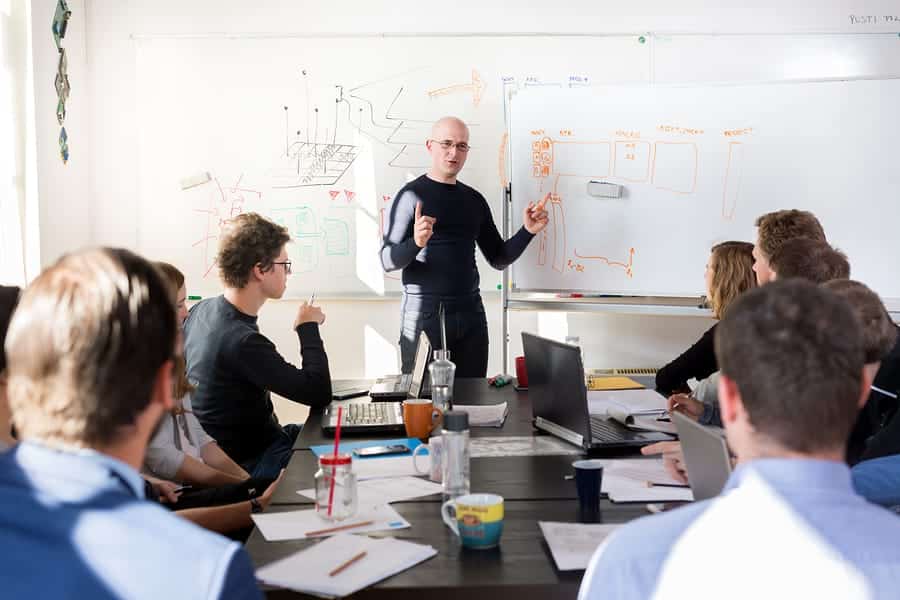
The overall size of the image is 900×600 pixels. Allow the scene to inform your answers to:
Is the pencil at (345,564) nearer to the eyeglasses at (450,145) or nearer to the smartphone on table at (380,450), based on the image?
the smartphone on table at (380,450)

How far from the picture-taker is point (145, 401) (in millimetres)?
945

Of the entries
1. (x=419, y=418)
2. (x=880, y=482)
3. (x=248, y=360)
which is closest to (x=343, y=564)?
(x=419, y=418)

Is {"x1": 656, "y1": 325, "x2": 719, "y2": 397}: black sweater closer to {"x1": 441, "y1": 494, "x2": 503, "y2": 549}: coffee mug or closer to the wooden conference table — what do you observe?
the wooden conference table

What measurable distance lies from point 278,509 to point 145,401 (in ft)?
2.69

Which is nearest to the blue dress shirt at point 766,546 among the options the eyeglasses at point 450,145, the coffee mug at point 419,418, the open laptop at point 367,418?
the coffee mug at point 419,418

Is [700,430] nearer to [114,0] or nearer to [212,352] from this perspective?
[212,352]

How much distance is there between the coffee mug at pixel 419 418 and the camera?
2.28 m

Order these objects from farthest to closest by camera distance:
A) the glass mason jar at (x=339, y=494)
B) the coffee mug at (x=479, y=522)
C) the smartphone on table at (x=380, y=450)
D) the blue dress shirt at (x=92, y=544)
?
the smartphone on table at (x=380, y=450)
the glass mason jar at (x=339, y=494)
the coffee mug at (x=479, y=522)
the blue dress shirt at (x=92, y=544)

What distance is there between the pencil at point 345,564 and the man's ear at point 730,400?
639mm

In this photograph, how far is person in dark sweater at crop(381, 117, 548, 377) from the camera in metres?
3.81

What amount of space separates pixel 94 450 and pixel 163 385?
3.7 inches

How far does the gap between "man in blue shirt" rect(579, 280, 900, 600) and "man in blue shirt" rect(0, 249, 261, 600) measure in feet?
1.42

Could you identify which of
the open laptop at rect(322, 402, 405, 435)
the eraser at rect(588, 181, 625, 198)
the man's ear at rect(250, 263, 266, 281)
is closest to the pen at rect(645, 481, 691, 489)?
the open laptop at rect(322, 402, 405, 435)

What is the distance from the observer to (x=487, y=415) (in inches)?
97.3
